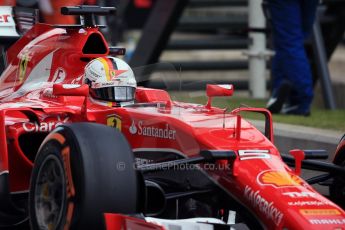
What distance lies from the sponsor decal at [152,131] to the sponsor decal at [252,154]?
43 cm

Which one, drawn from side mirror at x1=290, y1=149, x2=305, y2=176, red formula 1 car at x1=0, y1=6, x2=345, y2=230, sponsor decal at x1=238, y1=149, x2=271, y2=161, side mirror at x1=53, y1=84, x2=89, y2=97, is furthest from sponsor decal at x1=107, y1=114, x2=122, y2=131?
side mirror at x1=290, y1=149, x2=305, y2=176

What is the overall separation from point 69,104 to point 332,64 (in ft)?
39.4

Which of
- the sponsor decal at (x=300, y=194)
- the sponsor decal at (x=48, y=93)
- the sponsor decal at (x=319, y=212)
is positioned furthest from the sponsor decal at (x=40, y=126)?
the sponsor decal at (x=319, y=212)

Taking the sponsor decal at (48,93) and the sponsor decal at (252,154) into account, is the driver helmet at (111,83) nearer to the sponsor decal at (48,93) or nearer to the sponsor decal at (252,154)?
the sponsor decal at (48,93)

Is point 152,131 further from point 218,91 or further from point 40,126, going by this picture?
point 40,126

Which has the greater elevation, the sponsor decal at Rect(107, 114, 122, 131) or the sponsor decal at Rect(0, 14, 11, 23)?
the sponsor decal at Rect(0, 14, 11, 23)

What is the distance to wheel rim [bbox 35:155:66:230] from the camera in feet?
18.3

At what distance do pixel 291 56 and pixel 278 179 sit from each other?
185 inches

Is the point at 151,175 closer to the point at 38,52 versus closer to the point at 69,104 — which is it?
the point at 69,104

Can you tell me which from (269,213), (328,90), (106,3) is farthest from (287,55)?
(106,3)

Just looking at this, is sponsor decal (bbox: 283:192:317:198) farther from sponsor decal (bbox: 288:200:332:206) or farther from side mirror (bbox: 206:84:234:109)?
side mirror (bbox: 206:84:234:109)

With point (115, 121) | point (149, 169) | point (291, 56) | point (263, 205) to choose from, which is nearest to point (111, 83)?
point (115, 121)

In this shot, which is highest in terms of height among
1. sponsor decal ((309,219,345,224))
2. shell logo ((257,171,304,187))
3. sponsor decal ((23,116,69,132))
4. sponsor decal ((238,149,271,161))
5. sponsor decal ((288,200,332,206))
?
sponsor decal ((23,116,69,132))

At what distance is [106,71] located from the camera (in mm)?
6758
